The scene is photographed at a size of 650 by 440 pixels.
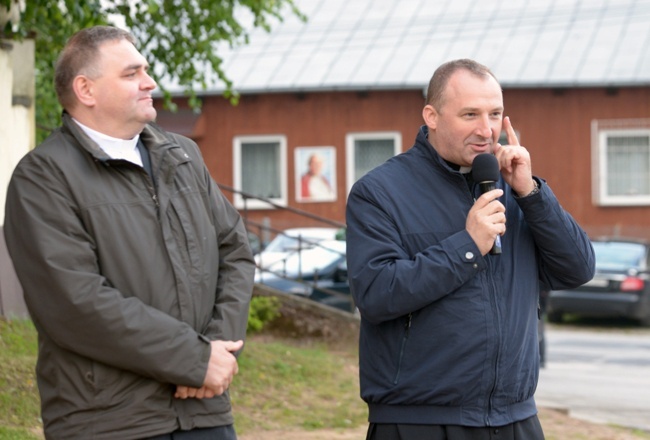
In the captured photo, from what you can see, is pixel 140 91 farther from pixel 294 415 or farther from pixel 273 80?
pixel 273 80

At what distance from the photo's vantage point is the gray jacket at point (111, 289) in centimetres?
342

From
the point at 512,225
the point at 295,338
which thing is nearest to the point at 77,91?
the point at 512,225

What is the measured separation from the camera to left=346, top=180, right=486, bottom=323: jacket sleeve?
3.65 m

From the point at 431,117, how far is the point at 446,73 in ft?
0.51

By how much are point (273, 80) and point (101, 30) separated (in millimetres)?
26274

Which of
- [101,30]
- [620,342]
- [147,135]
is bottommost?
[620,342]

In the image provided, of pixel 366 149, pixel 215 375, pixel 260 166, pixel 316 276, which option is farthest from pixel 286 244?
pixel 260 166

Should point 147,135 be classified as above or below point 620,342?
above

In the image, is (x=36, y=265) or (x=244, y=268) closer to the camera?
(x=36, y=265)

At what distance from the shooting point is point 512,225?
3953mm

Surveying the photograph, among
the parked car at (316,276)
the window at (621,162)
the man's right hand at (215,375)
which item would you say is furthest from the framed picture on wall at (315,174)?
the man's right hand at (215,375)

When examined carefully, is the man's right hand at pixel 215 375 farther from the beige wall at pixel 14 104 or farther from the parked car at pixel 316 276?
the parked car at pixel 316 276

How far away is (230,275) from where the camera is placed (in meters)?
3.79

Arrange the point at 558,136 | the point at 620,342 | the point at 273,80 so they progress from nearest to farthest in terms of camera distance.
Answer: the point at 620,342 → the point at 558,136 → the point at 273,80
